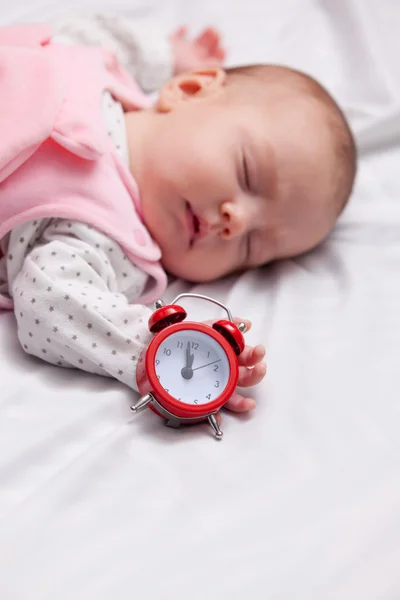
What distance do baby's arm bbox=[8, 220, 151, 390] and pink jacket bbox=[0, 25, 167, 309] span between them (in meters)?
0.07

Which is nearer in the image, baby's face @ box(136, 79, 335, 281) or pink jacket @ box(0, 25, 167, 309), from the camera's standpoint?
pink jacket @ box(0, 25, 167, 309)

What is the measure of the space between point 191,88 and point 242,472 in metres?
0.91

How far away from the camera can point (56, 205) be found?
3.65 ft

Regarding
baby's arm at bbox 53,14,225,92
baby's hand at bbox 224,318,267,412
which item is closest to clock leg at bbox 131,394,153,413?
baby's hand at bbox 224,318,267,412

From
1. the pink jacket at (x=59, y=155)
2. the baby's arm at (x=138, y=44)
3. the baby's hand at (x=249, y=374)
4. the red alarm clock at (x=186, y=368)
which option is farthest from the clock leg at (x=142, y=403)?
the baby's arm at (x=138, y=44)

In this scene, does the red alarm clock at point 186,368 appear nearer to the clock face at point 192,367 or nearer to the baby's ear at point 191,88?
the clock face at point 192,367

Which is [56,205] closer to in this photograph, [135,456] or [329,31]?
[135,456]

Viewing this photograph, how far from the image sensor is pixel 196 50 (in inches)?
68.9

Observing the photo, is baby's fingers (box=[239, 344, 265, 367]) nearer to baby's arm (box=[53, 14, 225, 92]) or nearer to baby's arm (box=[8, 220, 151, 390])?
baby's arm (box=[8, 220, 151, 390])

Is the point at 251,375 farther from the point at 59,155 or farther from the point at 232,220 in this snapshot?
the point at 59,155

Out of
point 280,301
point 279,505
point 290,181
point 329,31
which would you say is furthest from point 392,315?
point 329,31

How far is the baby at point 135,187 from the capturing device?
1.04 meters

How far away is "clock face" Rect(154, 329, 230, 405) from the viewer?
3.14 ft

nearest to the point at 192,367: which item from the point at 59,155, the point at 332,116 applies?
the point at 59,155
